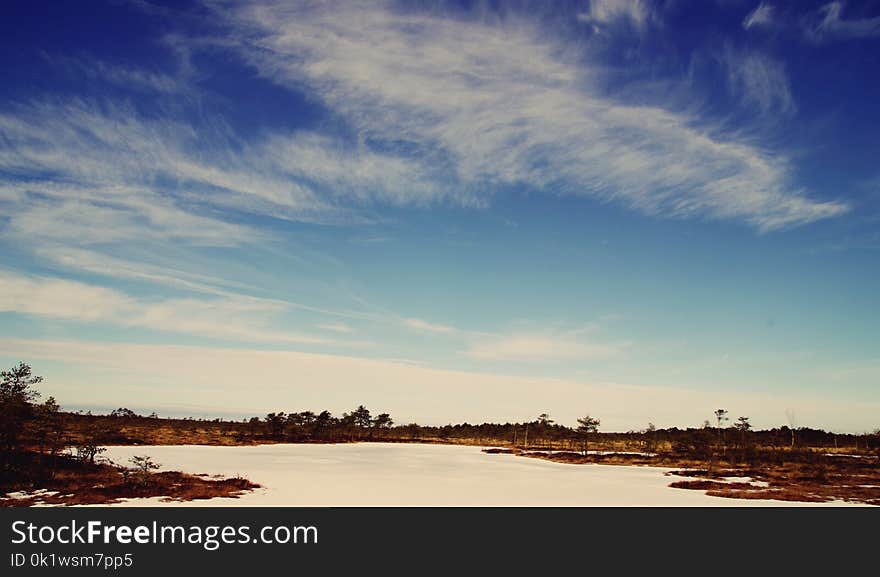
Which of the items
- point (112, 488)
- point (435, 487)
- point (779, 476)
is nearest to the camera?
point (112, 488)

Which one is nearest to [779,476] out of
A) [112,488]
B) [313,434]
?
[112,488]

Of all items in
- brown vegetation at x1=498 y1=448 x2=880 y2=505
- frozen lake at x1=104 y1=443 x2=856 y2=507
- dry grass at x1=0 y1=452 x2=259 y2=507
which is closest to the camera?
dry grass at x1=0 y1=452 x2=259 y2=507

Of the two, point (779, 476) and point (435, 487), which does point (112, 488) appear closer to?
point (435, 487)

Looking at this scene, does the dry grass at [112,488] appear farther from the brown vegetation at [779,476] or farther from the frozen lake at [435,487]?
the brown vegetation at [779,476]

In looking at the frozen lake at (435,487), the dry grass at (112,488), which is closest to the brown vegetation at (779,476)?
the frozen lake at (435,487)

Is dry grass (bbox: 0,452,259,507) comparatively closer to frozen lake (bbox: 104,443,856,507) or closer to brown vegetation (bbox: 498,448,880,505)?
frozen lake (bbox: 104,443,856,507)

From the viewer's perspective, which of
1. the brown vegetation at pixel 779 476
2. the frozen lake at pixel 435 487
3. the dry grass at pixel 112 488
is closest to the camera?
the dry grass at pixel 112 488

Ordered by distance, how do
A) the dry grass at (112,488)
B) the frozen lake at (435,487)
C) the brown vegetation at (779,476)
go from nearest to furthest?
1. the dry grass at (112,488)
2. the frozen lake at (435,487)
3. the brown vegetation at (779,476)

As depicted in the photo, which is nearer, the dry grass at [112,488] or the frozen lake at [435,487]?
the dry grass at [112,488]

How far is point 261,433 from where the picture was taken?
341 ft

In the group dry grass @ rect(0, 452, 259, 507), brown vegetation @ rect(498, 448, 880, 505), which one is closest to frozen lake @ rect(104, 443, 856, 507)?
dry grass @ rect(0, 452, 259, 507)
